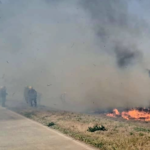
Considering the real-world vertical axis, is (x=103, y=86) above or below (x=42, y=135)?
above

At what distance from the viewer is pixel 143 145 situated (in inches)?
282

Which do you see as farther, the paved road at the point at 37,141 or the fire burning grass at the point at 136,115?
the fire burning grass at the point at 136,115

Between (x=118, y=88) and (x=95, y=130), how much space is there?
25.7 metres

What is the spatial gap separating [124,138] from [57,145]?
2837 millimetres

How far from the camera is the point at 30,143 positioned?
7875mm

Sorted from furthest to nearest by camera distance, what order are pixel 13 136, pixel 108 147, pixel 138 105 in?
pixel 138 105, pixel 13 136, pixel 108 147

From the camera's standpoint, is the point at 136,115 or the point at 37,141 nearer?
the point at 37,141

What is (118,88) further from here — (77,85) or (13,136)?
(13,136)

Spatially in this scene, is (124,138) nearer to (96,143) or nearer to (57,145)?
(96,143)

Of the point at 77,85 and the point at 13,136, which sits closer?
the point at 13,136

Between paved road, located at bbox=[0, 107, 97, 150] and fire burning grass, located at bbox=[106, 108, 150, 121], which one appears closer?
paved road, located at bbox=[0, 107, 97, 150]


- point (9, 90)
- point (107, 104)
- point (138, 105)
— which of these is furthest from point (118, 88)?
point (9, 90)

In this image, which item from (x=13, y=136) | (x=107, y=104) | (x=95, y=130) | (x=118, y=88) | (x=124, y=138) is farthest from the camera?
(x=118, y=88)

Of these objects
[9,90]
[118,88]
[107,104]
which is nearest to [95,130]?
[107,104]
